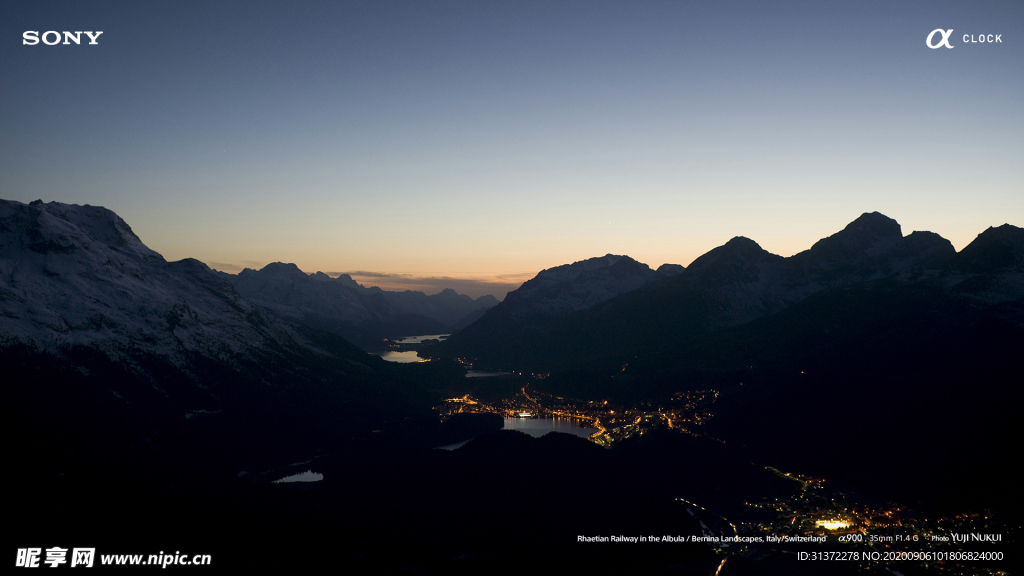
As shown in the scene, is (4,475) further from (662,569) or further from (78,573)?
(662,569)

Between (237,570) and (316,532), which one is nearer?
(237,570)

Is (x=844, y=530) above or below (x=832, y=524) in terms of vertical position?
below

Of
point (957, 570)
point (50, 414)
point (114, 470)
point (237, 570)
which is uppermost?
point (50, 414)

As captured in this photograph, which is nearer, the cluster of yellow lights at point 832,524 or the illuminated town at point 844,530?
the illuminated town at point 844,530

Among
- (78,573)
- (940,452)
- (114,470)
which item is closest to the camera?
(78,573)

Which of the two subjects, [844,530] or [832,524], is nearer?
[844,530]

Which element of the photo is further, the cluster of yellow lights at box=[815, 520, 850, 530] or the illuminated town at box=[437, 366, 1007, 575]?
the cluster of yellow lights at box=[815, 520, 850, 530]

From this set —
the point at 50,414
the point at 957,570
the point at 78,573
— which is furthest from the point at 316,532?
the point at 957,570

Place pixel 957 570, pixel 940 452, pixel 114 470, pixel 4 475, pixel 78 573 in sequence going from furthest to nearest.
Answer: pixel 940 452
pixel 114 470
pixel 4 475
pixel 957 570
pixel 78 573
